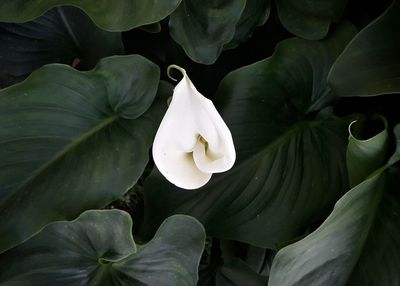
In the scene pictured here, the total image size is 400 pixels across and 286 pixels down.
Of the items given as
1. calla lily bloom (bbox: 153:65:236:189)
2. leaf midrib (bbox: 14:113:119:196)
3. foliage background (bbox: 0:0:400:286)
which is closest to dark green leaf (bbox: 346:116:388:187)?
foliage background (bbox: 0:0:400:286)

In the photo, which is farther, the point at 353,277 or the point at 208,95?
the point at 208,95

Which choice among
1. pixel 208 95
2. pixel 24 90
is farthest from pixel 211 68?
pixel 24 90

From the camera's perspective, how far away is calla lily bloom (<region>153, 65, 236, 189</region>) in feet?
1.70

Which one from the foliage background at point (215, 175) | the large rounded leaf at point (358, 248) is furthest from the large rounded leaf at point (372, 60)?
the large rounded leaf at point (358, 248)

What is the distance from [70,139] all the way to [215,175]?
18 cm

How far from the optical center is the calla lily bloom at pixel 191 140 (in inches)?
20.4

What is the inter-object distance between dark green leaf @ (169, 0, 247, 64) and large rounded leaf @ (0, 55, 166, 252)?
53 millimetres

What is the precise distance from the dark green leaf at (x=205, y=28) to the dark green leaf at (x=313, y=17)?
100 millimetres

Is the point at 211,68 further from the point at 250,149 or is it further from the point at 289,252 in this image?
the point at 289,252

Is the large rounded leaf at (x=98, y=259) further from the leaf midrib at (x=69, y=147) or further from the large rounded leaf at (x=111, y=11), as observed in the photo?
the large rounded leaf at (x=111, y=11)

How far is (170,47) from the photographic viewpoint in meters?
0.86

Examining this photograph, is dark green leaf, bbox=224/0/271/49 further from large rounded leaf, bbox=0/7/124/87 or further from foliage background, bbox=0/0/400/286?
large rounded leaf, bbox=0/7/124/87

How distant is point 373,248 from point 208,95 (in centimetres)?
31

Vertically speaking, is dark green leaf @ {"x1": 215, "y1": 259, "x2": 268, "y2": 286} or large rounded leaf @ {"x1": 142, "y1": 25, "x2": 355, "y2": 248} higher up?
large rounded leaf @ {"x1": 142, "y1": 25, "x2": 355, "y2": 248}
